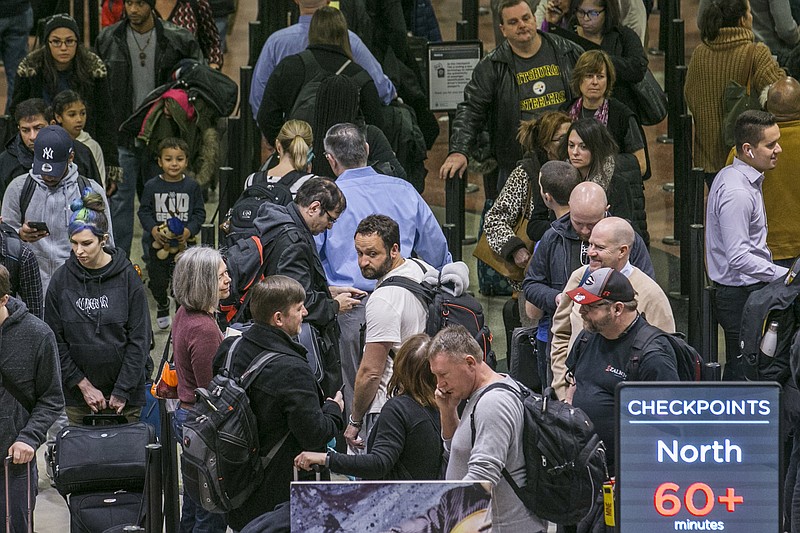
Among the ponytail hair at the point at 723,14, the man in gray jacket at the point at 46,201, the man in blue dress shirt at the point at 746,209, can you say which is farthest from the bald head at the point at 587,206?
the ponytail hair at the point at 723,14

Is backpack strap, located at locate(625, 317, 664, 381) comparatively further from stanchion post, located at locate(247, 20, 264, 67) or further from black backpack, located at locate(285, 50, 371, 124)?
stanchion post, located at locate(247, 20, 264, 67)

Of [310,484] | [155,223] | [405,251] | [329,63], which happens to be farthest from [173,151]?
[310,484]

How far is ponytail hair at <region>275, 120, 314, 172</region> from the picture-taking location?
907cm

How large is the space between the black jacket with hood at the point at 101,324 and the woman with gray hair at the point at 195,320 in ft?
3.27

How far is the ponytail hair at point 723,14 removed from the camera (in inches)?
416

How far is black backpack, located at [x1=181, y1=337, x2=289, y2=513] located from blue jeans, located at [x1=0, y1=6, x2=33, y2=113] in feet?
24.3

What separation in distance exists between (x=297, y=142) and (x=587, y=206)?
205cm

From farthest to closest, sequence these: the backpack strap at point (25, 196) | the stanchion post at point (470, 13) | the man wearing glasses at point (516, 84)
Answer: the stanchion post at point (470, 13), the man wearing glasses at point (516, 84), the backpack strap at point (25, 196)

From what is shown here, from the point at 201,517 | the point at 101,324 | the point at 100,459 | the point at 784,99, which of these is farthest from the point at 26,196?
the point at 784,99

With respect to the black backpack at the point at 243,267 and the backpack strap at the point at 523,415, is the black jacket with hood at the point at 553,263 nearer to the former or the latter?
the black backpack at the point at 243,267

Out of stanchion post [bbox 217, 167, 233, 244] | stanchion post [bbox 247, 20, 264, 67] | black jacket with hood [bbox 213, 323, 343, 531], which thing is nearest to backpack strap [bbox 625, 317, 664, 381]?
black jacket with hood [bbox 213, 323, 343, 531]

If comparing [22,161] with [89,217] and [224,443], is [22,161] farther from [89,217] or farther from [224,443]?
[224,443]

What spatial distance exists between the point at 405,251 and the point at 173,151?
2.80m

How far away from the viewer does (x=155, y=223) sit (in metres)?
10.9
